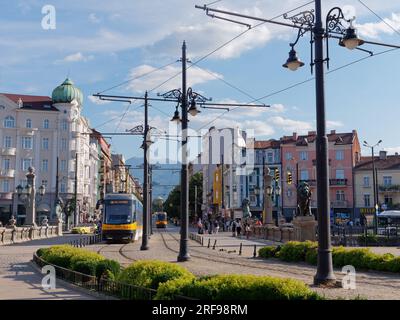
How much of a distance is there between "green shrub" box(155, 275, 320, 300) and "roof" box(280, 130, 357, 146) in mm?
73531

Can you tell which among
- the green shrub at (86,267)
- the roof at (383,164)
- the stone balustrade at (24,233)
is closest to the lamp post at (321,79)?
the green shrub at (86,267)

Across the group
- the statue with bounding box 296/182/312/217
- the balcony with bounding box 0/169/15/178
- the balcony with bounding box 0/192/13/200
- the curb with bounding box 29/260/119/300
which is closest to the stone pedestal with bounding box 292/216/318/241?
the statue with bounding box 296/182/312/217

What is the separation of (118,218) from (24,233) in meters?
11.9

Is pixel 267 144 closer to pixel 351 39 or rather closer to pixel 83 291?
pixel 351 39

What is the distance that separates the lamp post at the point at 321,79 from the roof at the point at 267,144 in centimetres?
7459

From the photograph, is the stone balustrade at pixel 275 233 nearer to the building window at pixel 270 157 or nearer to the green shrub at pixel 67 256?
the green shrub at pixel 67 256

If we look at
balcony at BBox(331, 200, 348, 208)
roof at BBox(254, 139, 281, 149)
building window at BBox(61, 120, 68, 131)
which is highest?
building window at BBox(61, 120, 68, 131)

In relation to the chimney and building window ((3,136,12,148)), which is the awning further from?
the chimney

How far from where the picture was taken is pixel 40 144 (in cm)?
8156

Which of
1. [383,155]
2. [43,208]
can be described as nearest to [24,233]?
[43,208]

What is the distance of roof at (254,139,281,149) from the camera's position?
287ft

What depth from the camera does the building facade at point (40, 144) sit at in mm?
78375
